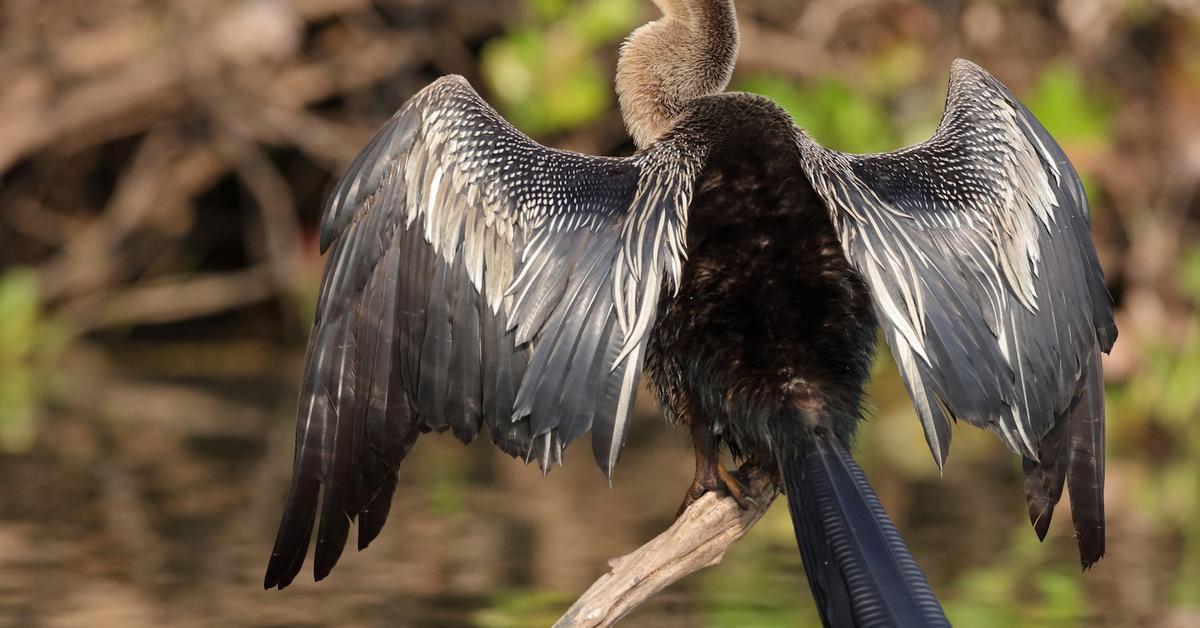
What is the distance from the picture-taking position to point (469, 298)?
3916mm

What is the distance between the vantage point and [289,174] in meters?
12.7

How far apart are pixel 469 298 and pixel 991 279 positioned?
1.21m

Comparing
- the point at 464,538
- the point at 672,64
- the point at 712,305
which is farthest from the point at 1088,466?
the point at 464,538

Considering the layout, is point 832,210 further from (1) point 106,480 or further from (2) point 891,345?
(1) point 106,480

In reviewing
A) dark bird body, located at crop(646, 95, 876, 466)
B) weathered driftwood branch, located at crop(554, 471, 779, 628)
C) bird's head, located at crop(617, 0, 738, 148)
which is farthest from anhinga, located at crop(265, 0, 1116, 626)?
bird's head, located at crop(617, 0, 738, 148)

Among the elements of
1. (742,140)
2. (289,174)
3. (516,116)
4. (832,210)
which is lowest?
(832,210)

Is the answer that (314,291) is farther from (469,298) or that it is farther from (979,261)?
(979,261)

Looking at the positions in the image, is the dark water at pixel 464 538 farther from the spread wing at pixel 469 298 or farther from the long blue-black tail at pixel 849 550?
the long blue-black tail at pixel 849 550

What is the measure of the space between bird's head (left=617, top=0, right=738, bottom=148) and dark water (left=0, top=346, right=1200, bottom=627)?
6.55 feet

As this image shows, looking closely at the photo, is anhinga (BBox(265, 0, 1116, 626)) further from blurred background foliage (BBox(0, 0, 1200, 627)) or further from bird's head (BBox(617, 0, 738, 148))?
blurred background foliage (BBox(0, 0, 1200, 627))

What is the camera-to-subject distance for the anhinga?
3650mm

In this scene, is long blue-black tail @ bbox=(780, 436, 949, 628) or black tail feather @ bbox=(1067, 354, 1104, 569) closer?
long blue-black tail @ bbox=(780, 436, 949, 628)

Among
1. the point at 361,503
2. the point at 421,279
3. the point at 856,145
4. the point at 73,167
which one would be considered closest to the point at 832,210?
the point at 421,279

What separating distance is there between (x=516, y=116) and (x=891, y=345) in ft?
22.1
